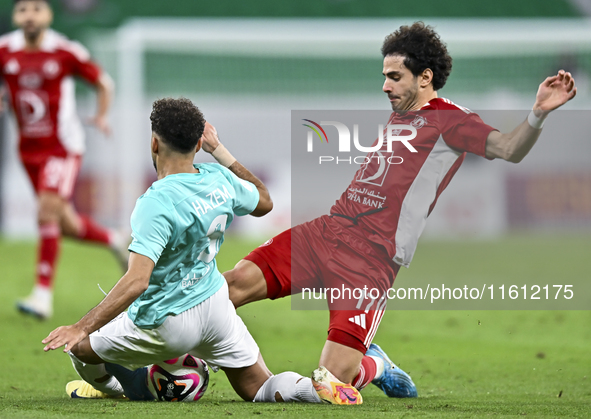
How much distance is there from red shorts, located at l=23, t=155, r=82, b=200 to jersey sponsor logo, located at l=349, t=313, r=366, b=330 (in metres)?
4.48

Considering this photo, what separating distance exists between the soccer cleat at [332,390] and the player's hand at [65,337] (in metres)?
1.26

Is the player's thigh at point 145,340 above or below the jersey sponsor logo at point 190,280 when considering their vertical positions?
below

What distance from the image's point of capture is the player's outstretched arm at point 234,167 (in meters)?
3.99

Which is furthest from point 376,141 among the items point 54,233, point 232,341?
point 54,233

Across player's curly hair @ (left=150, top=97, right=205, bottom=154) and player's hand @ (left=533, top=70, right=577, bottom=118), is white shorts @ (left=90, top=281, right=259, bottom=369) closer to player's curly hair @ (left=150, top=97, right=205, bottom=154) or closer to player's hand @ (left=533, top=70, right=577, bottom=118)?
player's curly hair @ (left=150, top=97, right=205, bottom=154)

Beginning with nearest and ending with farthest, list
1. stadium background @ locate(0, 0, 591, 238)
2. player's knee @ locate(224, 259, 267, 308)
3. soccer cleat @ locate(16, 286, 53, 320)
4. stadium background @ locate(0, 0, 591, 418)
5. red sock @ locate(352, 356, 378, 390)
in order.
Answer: red sock @ locate(352, 356, 378, 390) < player's knee @ locate(224, 259, 267, 308) < soccer cleat @ locate(16, 286, 53, 320) < stadium background @ locate(0, 0, 591, 418) < stadium background @ locate(0, 0, 591, 238)

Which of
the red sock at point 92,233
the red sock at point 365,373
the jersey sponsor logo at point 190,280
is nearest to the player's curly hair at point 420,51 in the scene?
the red sock at point 365,373

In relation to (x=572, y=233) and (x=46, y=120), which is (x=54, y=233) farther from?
(x=572, y=233)

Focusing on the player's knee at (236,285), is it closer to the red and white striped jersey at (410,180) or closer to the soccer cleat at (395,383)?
the red and white striped jersey at (410,180)


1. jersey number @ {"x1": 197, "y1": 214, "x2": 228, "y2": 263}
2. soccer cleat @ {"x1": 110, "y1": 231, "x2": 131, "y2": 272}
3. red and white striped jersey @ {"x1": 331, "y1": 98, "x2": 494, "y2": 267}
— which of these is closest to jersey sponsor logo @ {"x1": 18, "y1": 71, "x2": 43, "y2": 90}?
soccer cleat @ {"x1": 110, "y1": 231, "x2": 131, "y2": 272}

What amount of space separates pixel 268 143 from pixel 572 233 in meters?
6.97

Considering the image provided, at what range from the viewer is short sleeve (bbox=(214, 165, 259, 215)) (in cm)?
384

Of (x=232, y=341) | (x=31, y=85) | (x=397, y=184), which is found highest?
(x=31, y=85)

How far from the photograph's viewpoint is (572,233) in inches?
678
